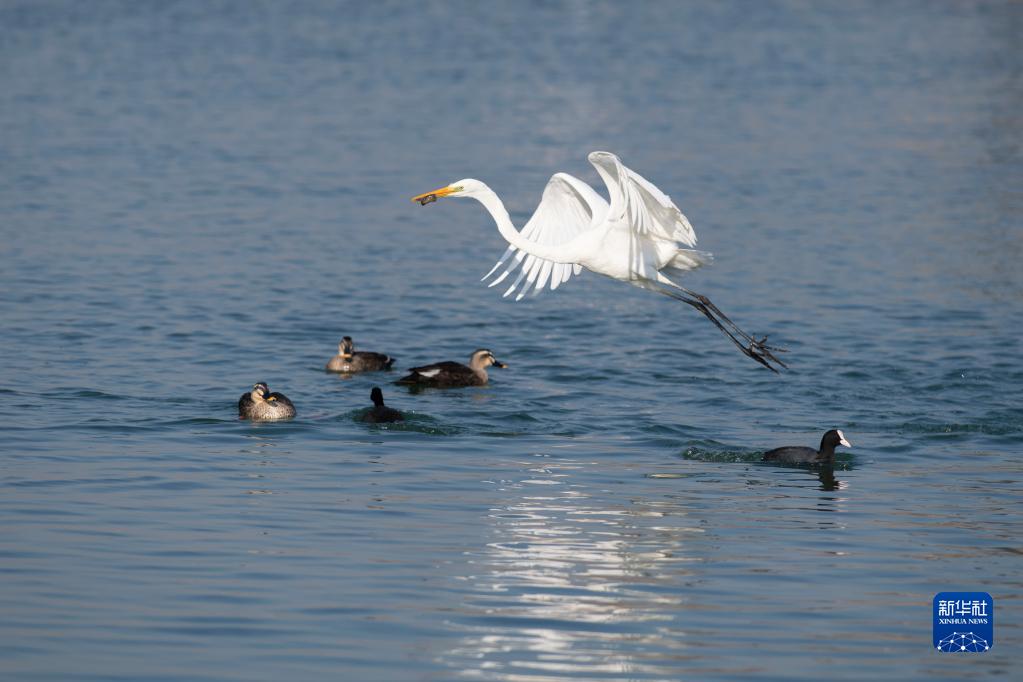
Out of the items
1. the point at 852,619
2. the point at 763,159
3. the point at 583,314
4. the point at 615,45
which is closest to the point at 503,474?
the point at 852,619

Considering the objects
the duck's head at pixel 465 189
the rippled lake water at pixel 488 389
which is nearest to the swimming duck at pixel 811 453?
the rippled lake water at pixel 488 389

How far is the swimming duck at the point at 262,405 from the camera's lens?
13.6m

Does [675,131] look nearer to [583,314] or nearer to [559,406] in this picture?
[583,314]

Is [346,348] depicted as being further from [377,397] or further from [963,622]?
[963,622]

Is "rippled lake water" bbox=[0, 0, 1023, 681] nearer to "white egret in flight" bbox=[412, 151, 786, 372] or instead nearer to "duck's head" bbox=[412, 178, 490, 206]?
"white egret in flight" bbox=[412, 151, 786, 372]

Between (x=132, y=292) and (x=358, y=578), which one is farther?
(x=132, y=292)

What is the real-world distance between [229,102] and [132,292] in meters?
16.1

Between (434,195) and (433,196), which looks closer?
(434,195)

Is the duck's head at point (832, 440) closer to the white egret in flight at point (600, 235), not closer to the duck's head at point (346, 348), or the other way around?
the white egret in flight at point (600, 235)

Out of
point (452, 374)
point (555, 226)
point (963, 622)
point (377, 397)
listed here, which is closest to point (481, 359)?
point (452, 374)

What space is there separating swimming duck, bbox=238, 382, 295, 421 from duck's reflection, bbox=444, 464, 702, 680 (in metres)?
2.80

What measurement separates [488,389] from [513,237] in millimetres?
3482

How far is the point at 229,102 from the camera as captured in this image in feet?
113

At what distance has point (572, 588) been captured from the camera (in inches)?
366
